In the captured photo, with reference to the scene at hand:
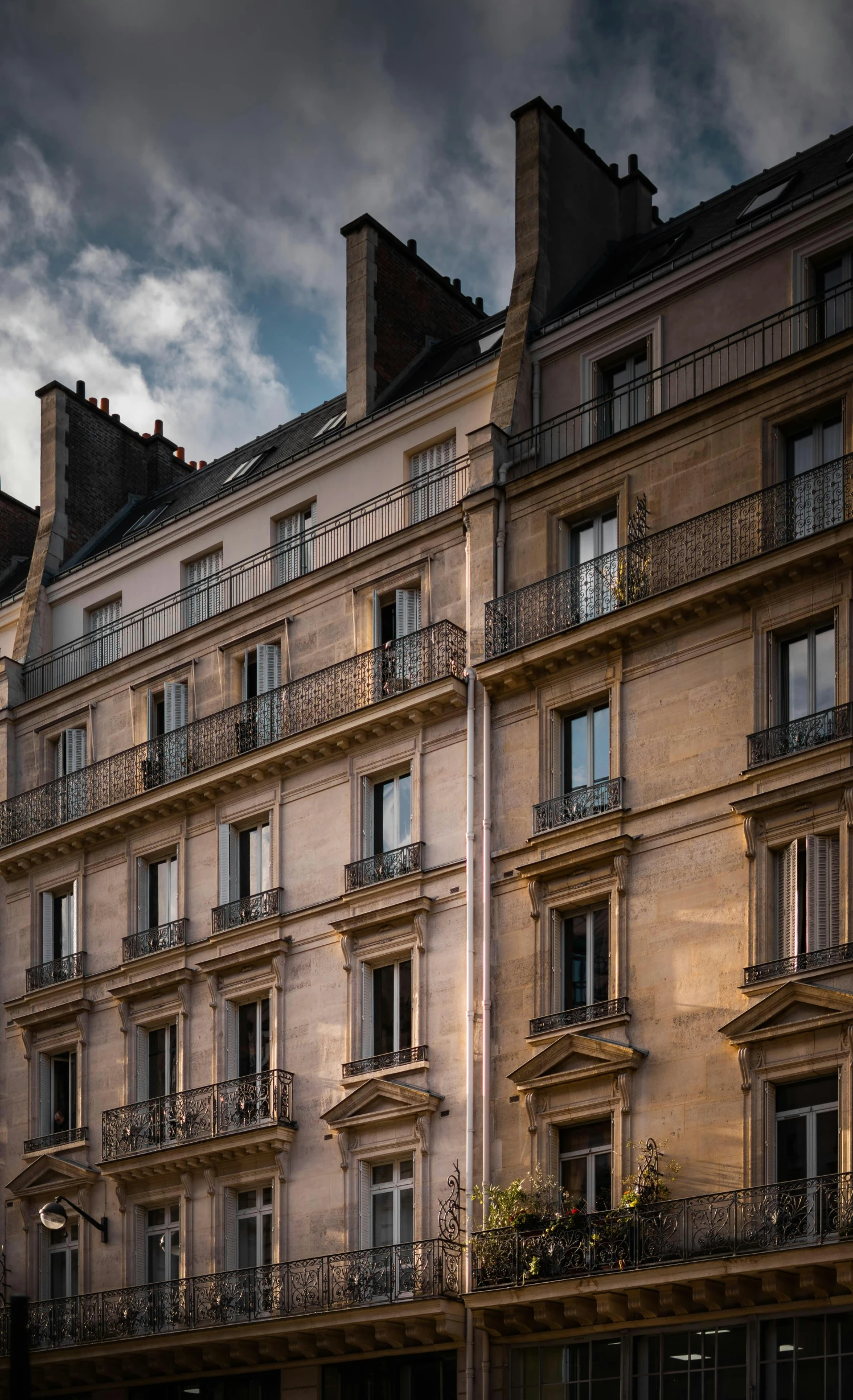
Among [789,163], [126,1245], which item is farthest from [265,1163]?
[789,163]

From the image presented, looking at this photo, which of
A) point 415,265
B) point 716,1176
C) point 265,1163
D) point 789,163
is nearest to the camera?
point 716,1176

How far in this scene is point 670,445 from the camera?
994 inches

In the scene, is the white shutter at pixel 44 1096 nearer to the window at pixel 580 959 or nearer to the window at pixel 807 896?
the window at pixel 580 959

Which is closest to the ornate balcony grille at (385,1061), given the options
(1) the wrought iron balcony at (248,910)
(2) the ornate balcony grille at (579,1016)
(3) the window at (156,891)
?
(2) the ornate balcony grille at (579,1016)

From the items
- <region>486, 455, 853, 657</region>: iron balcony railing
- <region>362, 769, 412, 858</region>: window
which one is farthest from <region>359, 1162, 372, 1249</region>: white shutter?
<region>486, 455, 853, 657</region>: iron balcony railing

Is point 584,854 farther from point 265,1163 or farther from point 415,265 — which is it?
point 415,265

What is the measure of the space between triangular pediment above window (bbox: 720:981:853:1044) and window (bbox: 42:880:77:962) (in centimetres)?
1322

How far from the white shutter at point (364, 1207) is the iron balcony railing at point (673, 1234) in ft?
8.10

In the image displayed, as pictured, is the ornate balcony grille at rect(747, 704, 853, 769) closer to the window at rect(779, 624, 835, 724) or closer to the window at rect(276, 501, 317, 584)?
the window at rect(779, 624, 835, 724)

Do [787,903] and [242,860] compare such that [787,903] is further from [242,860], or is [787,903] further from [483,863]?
[242,860]

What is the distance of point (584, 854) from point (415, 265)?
13701 millimetres

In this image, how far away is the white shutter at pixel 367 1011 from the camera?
26422 millimetres

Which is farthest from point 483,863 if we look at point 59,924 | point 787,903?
point 59,924

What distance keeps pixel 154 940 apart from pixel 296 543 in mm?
6677
